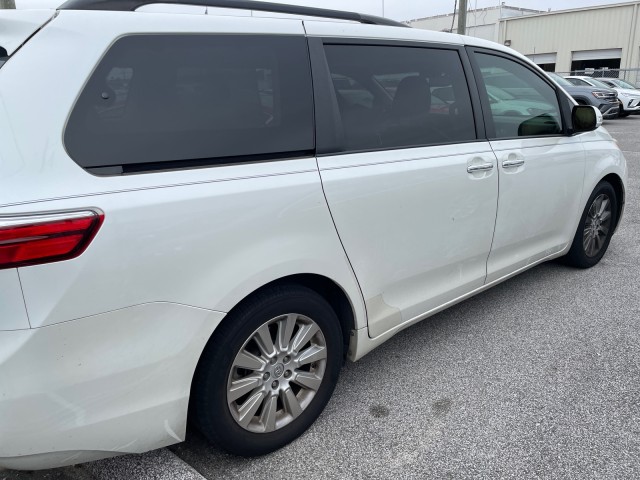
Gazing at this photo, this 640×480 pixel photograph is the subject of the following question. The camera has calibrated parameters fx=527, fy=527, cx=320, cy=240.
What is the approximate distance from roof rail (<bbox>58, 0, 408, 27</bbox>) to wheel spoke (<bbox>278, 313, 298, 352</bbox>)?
1.27 meters

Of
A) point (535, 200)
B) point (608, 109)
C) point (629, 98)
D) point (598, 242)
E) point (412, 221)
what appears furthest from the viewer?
point (629, 98)

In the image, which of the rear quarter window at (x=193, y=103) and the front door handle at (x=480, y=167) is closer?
the rear quarter window at (x=193, y=103)

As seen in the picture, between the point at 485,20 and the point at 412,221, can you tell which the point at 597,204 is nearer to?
the point at 412,221

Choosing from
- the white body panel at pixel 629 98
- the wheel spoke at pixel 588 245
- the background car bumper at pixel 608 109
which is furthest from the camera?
the white body panel at pixel 629 98

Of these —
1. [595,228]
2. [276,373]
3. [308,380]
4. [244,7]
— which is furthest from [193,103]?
[595,228]

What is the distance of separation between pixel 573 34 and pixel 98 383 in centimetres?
3655

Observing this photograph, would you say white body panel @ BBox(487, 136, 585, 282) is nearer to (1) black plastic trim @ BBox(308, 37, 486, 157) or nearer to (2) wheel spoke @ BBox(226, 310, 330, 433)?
(1) black plastic trim @ BBox(308, 37, 486, 157)

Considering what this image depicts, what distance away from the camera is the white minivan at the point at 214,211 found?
1584 mm

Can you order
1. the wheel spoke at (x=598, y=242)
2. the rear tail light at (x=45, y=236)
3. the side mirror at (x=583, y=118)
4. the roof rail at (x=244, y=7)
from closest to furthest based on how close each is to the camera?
the rear tail light at (x=45, y=236), the roof rail at (x=244, y=7), the side mirror at (x=583, y=118), the wheel spoke at (x=598, y=242)

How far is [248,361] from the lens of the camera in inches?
82.0

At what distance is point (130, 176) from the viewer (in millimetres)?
1709

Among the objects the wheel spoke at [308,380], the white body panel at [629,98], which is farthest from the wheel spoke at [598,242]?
the white body panel at [629,98]

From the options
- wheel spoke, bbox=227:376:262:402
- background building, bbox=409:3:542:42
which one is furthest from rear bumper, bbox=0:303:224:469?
background building, bbox=409:3:542:42

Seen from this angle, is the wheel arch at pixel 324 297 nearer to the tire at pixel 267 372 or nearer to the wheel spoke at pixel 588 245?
the tire at pixel 267 372
